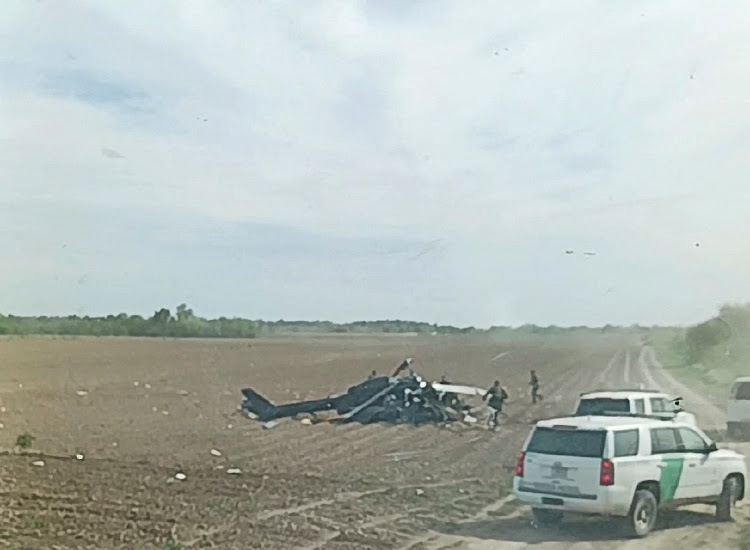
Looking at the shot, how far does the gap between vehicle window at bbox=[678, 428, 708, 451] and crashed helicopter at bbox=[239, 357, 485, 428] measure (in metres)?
14.1

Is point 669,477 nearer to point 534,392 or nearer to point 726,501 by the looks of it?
point 726,501

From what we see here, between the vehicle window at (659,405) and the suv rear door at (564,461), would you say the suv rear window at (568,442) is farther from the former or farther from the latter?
the vehicle window at (659,405)

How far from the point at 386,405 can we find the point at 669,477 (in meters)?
15.6

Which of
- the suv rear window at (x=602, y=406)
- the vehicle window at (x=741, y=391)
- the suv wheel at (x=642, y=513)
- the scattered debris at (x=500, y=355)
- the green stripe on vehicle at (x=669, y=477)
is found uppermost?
the scattered debris at (x=500, y=355)

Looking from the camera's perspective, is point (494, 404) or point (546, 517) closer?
point (546, 517)

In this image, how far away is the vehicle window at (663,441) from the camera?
14.9 m

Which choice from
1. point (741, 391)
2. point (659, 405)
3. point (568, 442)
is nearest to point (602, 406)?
point (659, 405)

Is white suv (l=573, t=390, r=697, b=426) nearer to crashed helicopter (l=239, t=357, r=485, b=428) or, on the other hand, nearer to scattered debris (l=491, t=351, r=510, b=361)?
crashed helicopter (l=239, t=357, r=485, b=428)

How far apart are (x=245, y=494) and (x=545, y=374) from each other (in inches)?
1032

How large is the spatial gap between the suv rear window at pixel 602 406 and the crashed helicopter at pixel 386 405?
7.71 m

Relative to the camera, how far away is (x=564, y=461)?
47.7 feet

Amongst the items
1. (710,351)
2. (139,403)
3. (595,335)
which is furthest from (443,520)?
(710,351)

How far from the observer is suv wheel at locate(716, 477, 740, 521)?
15.7 meters

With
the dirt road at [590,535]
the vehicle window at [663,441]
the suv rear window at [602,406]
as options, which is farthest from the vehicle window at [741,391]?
the vehicle window at [663,441]
